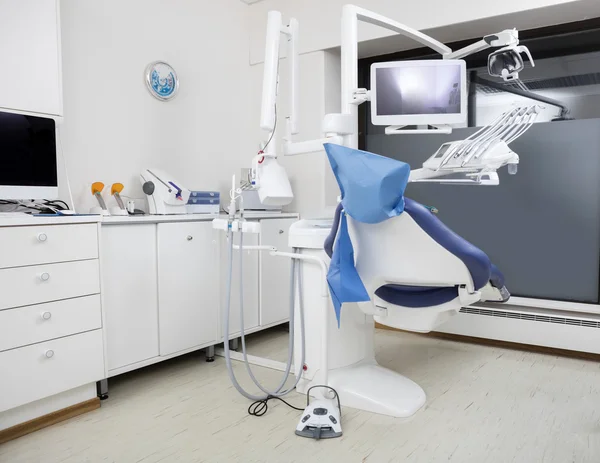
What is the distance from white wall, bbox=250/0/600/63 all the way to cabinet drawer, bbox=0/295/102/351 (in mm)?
2577

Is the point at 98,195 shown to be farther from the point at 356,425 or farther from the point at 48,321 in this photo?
the point at 356,425

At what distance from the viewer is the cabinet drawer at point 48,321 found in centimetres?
197

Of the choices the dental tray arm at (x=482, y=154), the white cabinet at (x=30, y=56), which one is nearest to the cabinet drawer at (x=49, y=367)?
the white cabinet at (x=30, y=56)

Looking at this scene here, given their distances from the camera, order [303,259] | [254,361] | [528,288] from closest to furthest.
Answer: [303,259]
[254,361]
[528,288]

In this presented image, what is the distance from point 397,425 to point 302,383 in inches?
22.3

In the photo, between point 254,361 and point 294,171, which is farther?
point 294,171

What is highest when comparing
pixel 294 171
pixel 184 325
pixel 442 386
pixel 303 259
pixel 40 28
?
pixel 40 28

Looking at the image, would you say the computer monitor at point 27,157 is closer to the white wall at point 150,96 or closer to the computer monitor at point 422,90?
the white wall at point 150,96

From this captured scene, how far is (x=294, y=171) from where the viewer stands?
388cm

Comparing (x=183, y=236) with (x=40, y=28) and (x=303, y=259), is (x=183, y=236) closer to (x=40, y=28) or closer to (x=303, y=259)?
(x=303, y=259)

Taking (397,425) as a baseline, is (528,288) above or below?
above

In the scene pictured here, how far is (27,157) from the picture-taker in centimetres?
234

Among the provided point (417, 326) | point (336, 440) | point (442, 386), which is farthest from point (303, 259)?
point (442, 386)

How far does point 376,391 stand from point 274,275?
136 centimetres
